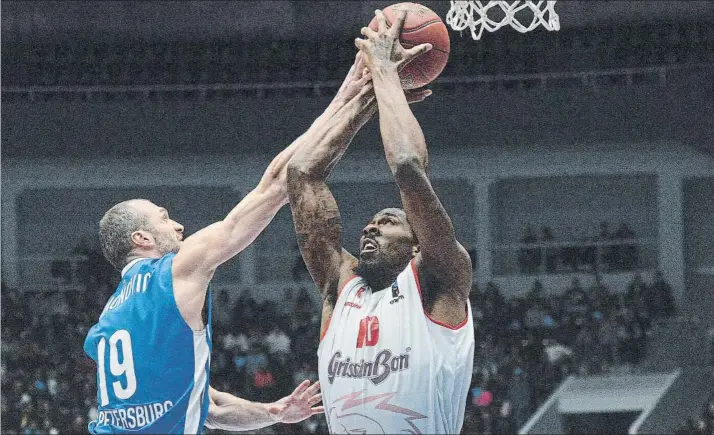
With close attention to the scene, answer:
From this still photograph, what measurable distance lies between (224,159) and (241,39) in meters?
2.16

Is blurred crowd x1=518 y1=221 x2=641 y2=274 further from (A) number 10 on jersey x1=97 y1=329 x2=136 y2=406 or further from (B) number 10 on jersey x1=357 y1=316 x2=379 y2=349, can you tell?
(A) number 10 on jersey x1=97 y1=329 x2=136 y2=406

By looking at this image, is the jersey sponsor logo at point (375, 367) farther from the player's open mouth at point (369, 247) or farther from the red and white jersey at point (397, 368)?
the player's open mouth at point (369, 247)

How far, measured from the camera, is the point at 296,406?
5.13m

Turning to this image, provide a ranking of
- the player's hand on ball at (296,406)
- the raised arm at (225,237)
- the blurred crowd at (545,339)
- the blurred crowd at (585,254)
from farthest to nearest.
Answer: the blurred crowd at (585,254)
the blurred crowd at (545,339)
the player's hand on ball at (296,406)
the raised arm at (225,237)

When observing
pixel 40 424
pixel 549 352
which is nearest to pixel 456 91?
pixel 549 352

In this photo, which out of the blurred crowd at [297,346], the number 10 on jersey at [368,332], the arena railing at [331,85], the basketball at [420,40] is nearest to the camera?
the number 10 on jersey at [368,332]

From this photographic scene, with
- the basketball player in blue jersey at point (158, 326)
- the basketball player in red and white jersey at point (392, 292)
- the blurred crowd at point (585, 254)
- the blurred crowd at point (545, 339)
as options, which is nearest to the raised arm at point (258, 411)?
the basketball player in red and white jersey at point (392, 292)

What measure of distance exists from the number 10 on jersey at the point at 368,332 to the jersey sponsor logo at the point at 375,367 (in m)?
A: 0.07

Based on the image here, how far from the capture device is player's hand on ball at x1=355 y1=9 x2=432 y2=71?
14.8ft

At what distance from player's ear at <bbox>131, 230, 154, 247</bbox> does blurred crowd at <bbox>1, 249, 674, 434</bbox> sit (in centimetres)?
1006

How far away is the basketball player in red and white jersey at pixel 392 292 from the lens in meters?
4.24

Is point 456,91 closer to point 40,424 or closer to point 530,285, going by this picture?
point 530,285

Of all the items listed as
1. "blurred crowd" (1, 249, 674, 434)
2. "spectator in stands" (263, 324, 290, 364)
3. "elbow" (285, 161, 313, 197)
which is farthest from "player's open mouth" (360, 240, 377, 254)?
"spectator in stands" (263, 324, 290, 364)

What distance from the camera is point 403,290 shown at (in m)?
4.44
